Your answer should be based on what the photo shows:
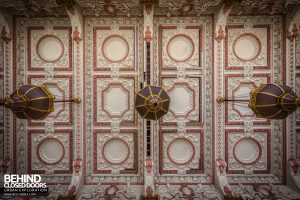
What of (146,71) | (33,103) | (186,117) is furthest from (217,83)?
(33,103)

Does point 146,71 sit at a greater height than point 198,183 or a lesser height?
greater

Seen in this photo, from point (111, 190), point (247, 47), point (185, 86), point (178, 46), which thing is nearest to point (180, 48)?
point (178, 46)

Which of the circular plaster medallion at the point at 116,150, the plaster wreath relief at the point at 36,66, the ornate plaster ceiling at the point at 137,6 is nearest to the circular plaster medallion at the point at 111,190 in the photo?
the circular plaster medallion at the point at 116,150

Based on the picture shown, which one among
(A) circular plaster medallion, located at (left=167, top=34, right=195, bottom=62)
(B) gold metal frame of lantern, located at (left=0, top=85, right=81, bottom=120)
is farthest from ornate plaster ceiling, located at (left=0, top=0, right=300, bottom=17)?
(B) gold metal frame of lantern, located at (left=0, top=85, right=81, bottom=120)

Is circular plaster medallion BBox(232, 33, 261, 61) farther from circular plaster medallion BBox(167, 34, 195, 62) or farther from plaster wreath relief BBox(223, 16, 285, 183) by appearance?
circular plaster medallion BBox(167, 34, 195, 62)

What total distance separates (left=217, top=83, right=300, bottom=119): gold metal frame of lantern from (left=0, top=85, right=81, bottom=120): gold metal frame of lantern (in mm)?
4019

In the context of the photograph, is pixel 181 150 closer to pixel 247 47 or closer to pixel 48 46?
pixel 247 47

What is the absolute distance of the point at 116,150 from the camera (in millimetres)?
5309

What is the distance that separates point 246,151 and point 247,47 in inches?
114

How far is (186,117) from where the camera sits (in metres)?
5.26

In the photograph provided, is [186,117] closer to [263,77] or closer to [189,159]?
[189,159]

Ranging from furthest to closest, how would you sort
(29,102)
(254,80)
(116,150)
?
1. (116,150)
2. (254,80)
3. (29,102)

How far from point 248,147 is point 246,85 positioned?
1.73 meters

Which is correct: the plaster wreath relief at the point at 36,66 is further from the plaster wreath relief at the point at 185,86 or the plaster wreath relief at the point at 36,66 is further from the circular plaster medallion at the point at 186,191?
the circular plaster medallion at the point at 186,191
